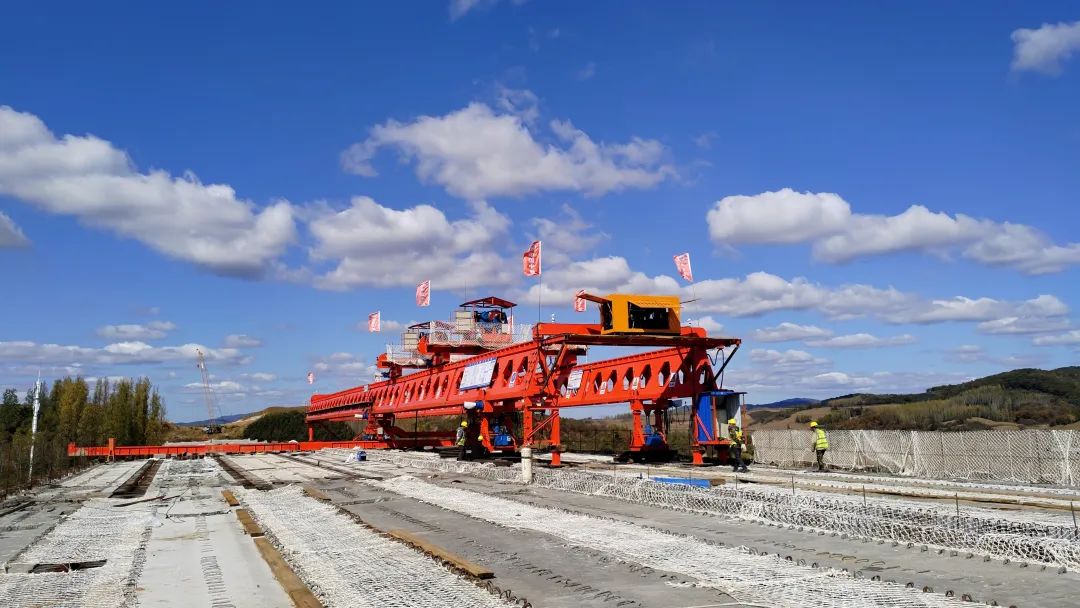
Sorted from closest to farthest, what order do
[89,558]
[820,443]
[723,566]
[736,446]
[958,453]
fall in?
1. [723,566]
2. [89,558]
3. [958,453]
4. [736,446]
5. [820,443]

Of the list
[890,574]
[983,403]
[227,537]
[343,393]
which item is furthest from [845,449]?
[343,393]

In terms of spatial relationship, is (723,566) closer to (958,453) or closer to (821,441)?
(958,453)

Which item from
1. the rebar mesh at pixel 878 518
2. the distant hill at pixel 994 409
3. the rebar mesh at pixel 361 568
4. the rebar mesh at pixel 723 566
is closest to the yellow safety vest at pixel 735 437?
the rebar mesh at pixel 878 518

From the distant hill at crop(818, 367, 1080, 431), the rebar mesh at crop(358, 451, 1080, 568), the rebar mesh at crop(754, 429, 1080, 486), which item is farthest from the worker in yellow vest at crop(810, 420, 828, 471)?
the distant hill at crop(818, 367, 1080, 431)

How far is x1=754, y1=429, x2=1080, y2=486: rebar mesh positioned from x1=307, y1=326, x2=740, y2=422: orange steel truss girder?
5076 mm

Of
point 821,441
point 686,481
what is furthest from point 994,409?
point 686,481

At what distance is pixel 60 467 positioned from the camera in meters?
32.6

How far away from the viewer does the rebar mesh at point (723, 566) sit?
7.45 m

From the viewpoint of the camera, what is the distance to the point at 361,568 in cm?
949

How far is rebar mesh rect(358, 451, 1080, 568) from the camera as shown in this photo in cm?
925

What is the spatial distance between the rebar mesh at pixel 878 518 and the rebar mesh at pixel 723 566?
234cm

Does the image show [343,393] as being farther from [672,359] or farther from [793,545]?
[793,545]

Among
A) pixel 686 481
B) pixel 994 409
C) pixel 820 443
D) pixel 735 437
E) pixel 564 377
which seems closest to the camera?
pixel 686 481

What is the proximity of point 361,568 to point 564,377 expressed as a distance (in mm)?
20080
